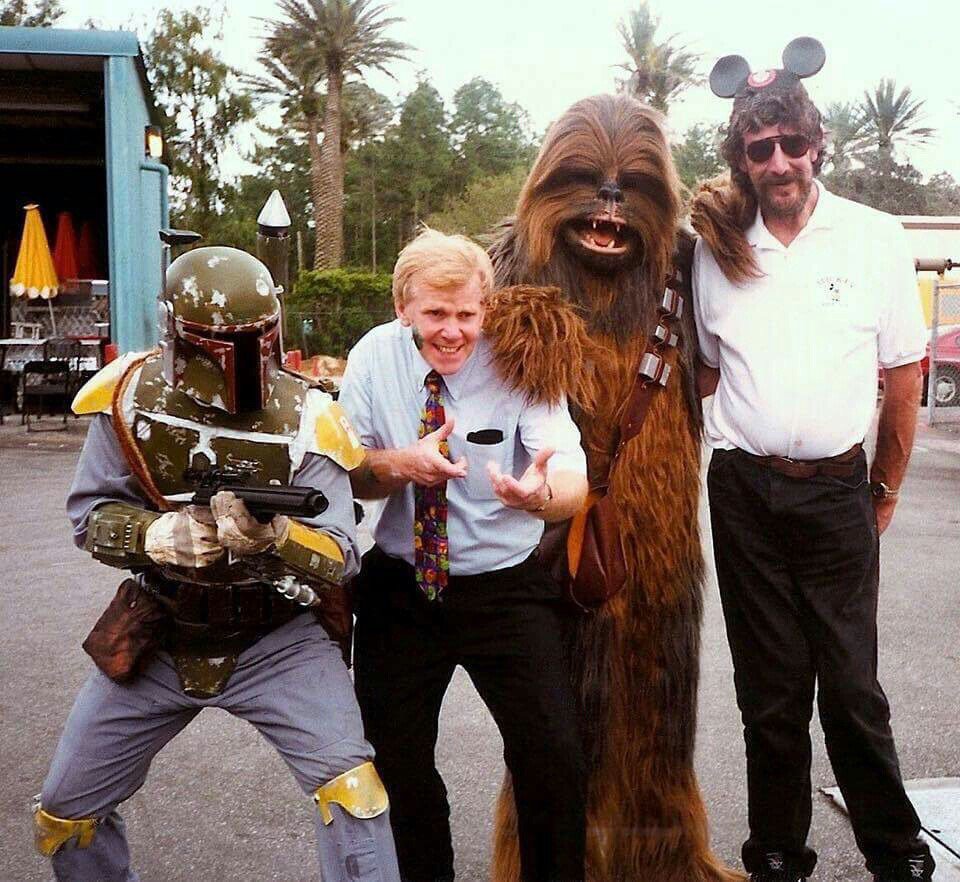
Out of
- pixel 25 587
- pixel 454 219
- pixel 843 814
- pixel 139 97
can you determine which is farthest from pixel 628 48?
pixel 843 814

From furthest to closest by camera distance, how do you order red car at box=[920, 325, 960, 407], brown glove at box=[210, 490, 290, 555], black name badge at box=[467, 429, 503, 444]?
red car at box=[920, 325, 960, 407] < black name badge at box=[467, 429, 503, 444] < brown glove at box=[210, 490, 290, 555]

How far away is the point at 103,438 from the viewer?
2.26m

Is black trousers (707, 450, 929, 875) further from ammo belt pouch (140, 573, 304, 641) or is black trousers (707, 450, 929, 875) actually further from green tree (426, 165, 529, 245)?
green tree (426, 165, 529, 245)

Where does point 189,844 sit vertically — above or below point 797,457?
below

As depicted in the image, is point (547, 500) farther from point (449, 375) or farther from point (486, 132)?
point (486, 132)

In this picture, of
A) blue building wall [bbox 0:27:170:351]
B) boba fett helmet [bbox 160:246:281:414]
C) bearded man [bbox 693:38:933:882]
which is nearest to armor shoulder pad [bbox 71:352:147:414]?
boba fett helmet [bbox 160:246:281:414]

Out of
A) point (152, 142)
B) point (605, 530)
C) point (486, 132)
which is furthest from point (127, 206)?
point (486, 132)

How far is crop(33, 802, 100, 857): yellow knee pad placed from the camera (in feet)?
7.22

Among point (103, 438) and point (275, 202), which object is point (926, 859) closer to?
point (103, 438)

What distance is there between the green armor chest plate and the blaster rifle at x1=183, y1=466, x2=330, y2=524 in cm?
12

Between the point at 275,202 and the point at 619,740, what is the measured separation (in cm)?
173

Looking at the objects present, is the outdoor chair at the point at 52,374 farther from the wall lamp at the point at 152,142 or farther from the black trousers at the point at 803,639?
the black trousers at the point at 803,639

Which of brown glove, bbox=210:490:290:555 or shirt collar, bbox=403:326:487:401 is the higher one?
shirt collar, bbox=403:326:487:401

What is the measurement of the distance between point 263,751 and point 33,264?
38.5 ft
